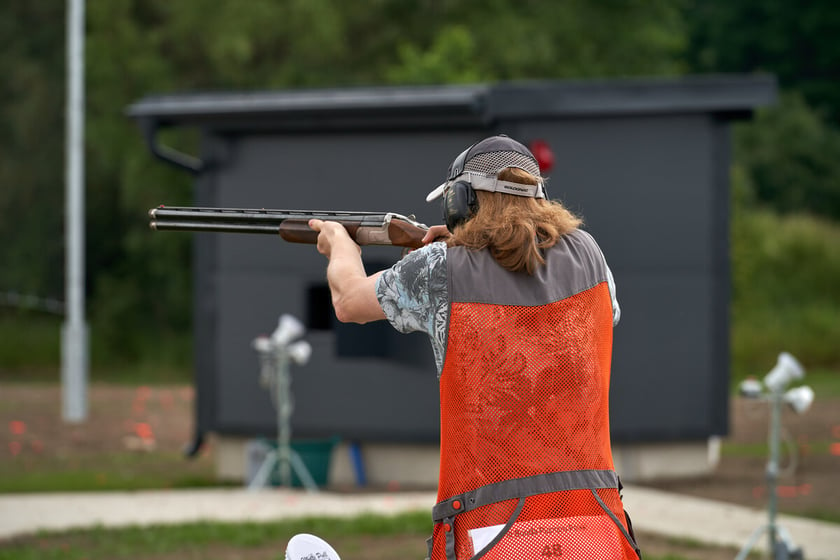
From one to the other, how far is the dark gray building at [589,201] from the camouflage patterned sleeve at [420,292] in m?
7.22

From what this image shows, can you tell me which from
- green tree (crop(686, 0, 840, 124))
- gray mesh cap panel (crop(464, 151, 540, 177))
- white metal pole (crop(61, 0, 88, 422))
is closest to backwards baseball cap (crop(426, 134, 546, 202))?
gray mesh cap panel (crop(464, 151, 540, 177))

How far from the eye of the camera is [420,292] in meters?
2.94

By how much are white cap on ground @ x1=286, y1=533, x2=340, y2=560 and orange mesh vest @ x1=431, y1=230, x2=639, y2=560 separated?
42 centimetres

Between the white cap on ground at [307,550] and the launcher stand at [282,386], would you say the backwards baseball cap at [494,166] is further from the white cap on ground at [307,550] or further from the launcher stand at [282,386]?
the launcher stand at [282,386]

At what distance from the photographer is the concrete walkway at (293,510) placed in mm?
8273

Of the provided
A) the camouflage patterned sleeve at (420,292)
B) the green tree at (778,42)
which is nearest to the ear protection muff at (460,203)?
the camouflage patterned sleeve at (420,292)

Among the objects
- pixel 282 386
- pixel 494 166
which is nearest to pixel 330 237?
pixel 494 166

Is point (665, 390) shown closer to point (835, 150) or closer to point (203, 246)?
point (203, 246)

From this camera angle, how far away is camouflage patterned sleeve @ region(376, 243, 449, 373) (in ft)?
9.64

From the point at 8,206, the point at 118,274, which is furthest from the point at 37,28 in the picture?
the point at 118,274

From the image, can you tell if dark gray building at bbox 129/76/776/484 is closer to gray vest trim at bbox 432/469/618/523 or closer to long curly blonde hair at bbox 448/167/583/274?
long curly blonde hair at bbox 448/167/583/274

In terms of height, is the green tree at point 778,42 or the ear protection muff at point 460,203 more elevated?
the green tree at point 778,42

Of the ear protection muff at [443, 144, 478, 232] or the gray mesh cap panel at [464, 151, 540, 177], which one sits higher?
the gray mesh cap panel at [464, 151, 540, 177]

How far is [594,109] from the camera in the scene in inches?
404
